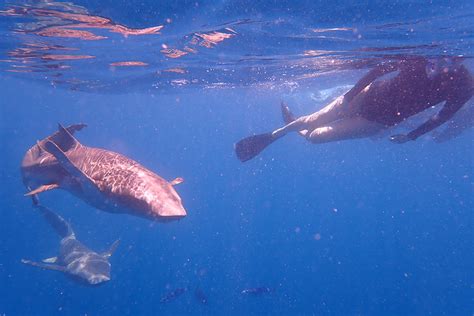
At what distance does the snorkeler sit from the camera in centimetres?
776

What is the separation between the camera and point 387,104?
8.64m

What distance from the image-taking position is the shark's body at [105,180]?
591 cm

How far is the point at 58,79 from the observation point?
23984mm

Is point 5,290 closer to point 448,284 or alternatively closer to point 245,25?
point 245,25

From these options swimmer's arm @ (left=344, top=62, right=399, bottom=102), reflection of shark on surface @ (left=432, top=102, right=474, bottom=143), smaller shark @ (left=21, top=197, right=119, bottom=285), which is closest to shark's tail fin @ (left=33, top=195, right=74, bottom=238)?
smaller shark @ (left=21, top=197, right=119, bottom=285)

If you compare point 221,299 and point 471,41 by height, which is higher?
point 471,41

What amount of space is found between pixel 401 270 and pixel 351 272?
26.2 ft

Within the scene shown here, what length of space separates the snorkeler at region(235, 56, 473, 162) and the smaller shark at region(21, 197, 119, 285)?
604 cm

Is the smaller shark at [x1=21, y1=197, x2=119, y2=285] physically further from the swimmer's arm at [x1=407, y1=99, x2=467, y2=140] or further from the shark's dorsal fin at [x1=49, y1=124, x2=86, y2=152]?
the swimmer's arm at [x1=407, y1=99, x2=467, y2=140]

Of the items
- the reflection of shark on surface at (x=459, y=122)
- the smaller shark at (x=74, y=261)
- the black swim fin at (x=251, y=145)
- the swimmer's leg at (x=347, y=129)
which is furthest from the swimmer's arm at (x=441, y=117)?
the reflection of shark on surface at (x=459, y=122)

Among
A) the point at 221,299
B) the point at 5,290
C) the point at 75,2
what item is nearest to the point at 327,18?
the point at 75,2

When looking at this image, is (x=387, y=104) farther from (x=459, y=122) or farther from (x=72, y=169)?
(x=459, y=122)

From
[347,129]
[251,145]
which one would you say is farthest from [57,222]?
[347,129]

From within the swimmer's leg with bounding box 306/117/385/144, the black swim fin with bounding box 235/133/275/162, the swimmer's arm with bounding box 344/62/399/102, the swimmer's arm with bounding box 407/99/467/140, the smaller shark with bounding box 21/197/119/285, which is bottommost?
the smaller shark with bounding box 21/197/119/285
